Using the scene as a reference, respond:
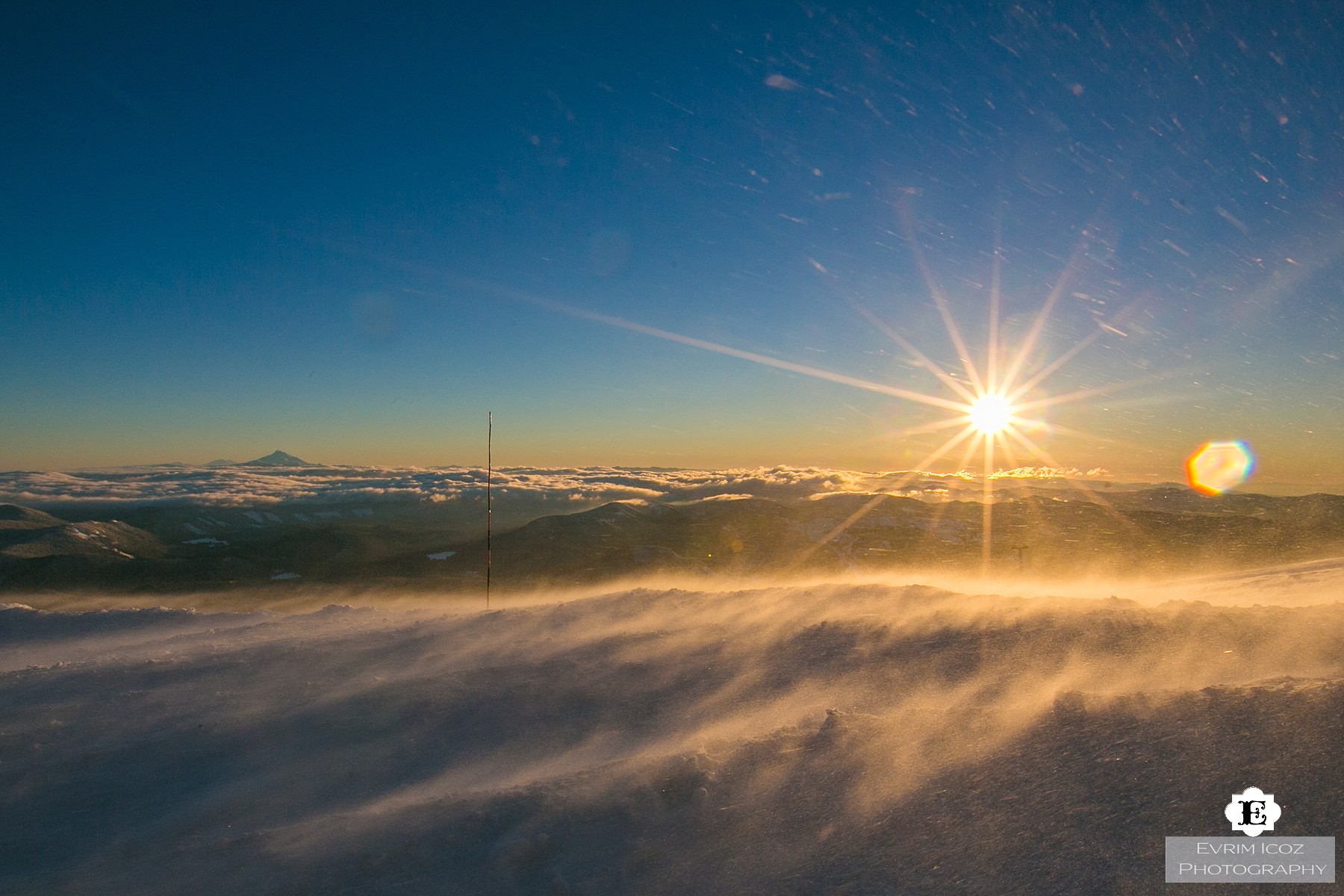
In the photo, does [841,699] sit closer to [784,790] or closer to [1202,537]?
[784,790]

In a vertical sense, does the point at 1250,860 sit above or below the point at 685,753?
above

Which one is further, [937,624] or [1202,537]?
[1202,537]

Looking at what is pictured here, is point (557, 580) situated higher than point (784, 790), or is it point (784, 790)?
point (784, 790)

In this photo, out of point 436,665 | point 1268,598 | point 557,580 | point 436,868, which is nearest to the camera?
point 436,868

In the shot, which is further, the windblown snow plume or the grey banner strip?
the windblown snow plume

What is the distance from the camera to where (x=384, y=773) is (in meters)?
9.63

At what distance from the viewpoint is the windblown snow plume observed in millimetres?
6867

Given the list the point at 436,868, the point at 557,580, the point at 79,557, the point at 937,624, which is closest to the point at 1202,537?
the point at 557,580

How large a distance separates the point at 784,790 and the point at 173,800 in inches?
304

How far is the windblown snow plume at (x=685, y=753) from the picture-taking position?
22.5 ft

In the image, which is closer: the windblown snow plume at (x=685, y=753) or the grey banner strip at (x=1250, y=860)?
the grey banner strip at (x=1250, y=860)

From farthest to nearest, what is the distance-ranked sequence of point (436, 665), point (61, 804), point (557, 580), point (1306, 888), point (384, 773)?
point (557, 580), point (436, 665), point (384, 773), point (61, 804), point (1306, 888)

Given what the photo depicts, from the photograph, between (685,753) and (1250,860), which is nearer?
(1250,860)

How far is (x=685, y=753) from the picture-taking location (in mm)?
9023
